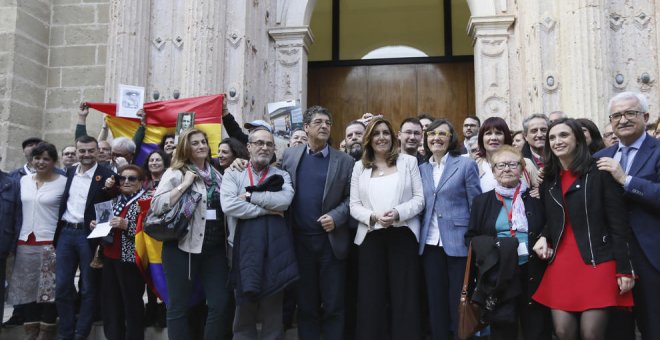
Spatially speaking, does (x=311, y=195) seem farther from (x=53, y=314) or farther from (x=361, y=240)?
(x=53, y=314)

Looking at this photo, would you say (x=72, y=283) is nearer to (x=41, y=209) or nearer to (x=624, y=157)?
(x=41, y=209)

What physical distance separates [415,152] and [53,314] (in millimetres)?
3734

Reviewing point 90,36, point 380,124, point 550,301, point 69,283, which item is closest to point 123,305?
point 69,283

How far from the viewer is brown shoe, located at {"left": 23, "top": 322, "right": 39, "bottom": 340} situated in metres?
5.50

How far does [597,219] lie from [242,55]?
537 cm

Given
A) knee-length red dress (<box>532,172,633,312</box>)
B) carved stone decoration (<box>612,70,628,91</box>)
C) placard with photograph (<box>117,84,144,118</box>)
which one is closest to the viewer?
knee-length red dress (<box>532,172,633,312</box>)

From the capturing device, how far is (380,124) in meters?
4.67

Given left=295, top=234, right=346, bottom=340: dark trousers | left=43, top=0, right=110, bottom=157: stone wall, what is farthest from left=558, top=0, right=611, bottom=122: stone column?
left=43, top=0, right=110, bottom=157: stone wall

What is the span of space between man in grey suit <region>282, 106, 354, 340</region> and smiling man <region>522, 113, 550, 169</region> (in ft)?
5.41

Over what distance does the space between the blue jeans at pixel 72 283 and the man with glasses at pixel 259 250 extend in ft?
5.55

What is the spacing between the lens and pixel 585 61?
273 inches

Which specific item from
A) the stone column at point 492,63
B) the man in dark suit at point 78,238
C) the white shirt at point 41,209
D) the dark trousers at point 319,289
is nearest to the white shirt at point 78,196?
the man in dark suit at point 78,238

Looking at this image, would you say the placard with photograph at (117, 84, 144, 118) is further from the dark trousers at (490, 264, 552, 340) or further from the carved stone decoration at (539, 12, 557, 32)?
the carved stone decoration at (539, 12, 557, 32)

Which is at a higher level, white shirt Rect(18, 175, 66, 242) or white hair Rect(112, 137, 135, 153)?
white hair Rect(112, 137, 135, 153)
